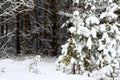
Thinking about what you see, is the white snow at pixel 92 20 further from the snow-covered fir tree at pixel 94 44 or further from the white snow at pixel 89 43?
the white snow at pixel 89 43

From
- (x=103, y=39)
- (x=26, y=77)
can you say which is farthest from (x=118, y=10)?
(x=26, y=77)

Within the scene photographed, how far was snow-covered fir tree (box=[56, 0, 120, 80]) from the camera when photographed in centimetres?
873

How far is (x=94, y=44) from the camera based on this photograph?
9094 millimetres

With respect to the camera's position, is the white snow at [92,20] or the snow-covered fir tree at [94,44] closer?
the snow-covered fir tree at [94,44]

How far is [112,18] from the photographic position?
29.3 ft

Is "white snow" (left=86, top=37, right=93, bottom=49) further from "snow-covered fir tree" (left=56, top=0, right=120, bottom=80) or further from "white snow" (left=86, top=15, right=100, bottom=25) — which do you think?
"white snow" (left=86, top=15, right=100, bottom=25)

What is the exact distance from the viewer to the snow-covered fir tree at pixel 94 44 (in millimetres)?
8727

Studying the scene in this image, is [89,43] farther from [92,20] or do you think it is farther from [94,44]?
[92,20]

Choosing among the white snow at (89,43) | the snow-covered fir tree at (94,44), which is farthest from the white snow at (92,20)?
the white snow at (89,43)

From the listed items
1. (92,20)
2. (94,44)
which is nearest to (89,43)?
(94,44)

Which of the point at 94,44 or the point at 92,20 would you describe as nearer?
the point at 92,20

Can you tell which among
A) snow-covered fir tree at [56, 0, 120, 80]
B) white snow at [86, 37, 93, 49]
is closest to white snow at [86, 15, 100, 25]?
snow-covered fir tree at [56, 0, 120, 80]

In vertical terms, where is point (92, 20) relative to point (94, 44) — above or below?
above

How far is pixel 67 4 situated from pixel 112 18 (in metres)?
15.8
